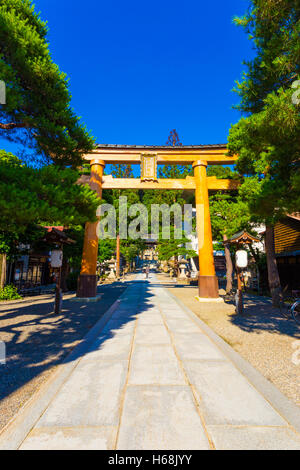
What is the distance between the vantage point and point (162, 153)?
38.8ft

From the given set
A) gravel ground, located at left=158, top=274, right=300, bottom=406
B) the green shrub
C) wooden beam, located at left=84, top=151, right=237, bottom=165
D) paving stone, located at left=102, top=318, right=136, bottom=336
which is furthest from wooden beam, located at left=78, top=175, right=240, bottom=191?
the green shrub

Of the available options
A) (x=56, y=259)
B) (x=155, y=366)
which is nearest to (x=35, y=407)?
(x=155, y=366)

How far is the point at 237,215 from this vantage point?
1144 centimetres

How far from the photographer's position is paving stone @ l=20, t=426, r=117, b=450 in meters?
1.93

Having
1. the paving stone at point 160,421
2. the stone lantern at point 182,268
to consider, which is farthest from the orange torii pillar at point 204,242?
the stone lantern at point 182,268

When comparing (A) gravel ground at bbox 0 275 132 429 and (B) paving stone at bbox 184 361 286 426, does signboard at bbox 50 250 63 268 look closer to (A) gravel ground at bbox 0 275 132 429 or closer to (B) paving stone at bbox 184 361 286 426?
(A) gravel ground at bbox 0 275 132 429

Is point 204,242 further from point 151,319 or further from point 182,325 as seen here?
point 182,325

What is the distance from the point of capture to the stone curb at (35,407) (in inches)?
80.7

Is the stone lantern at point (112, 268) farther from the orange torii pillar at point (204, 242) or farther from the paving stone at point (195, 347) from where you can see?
the paving stone at point (195, 347)

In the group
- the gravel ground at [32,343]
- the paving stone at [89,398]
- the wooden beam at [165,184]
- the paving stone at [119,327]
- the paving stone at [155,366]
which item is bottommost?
the paving stone at [119,327]

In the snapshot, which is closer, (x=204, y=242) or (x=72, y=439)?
(x=72, y=439)

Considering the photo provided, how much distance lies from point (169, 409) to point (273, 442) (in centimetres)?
102

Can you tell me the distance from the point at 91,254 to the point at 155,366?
8.13 meters

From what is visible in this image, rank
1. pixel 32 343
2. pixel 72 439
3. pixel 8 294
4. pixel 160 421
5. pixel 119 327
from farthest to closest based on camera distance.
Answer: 1. pixel 8 294
2. pixel 119 327
3. pixel 32 343
4. pixel 160 421
5. pixel 72 439
